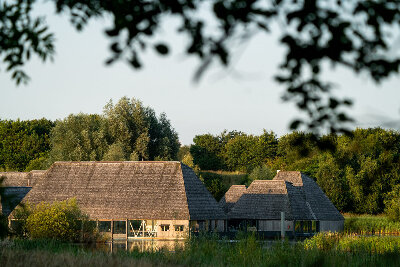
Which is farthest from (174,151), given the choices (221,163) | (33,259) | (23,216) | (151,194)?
(33,259)

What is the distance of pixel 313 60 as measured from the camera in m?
4.62

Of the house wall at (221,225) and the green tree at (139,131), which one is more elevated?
the green tree at (139,131)

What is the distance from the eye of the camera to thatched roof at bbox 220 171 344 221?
4916cm

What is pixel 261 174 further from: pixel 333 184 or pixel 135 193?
pixel 135 193

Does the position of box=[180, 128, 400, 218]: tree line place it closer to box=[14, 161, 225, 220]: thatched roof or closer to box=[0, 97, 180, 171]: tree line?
box=[0, 97, 180, 171]: tree line

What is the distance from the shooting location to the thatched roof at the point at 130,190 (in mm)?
44281

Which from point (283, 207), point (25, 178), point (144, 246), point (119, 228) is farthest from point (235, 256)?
point (25, 178)

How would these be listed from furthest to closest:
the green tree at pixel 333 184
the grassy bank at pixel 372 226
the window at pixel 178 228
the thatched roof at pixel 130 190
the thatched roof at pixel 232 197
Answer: the green tree at pixel 333 184
the thatched roof at pixel 232 197
the grassy bank at pixel 372 226
the thatched roof at pixel 130 190
the window at pixel 178 228

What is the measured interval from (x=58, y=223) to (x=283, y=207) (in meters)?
18.5

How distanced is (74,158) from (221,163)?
28.2 meters

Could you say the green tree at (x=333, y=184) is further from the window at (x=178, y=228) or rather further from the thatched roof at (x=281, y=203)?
the window at (x=178, y=228)

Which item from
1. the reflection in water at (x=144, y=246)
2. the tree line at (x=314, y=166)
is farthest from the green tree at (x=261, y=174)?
the reflection in water at (x=144, y=246)

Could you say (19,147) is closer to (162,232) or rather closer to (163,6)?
(162,232)

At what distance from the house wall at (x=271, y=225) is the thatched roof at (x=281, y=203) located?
0.65 metres
